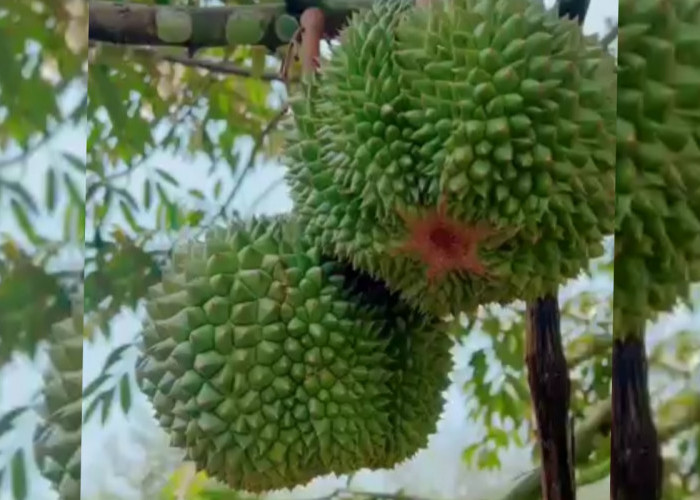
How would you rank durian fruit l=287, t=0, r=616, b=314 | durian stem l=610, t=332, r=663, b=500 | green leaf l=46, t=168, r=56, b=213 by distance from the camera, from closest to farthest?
durian fruit l=287, t=0, r=616, b=314 < durian stem l=610, t=332, r=663, b=500 < green leaf l=46, t=168, r=56, b=213

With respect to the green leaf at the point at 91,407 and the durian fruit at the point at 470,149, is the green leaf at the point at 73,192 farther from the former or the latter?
the durian fruit at the point at 470,149

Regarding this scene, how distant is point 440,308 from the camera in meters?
1.16

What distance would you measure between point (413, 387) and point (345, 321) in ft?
0.33

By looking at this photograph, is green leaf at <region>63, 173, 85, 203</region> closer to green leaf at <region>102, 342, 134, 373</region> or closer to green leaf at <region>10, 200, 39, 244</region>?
green leaf at <region>10, 200, 39, 244</region>

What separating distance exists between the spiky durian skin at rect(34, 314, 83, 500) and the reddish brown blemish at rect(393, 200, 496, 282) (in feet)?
1.37

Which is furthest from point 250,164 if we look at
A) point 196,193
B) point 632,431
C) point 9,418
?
point 632,431

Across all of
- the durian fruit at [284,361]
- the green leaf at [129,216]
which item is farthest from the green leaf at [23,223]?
the durian fruit at [284,361]

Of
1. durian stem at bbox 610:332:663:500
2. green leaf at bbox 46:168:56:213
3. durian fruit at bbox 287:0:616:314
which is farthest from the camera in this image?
green leaf at bbox 46:168:56:213

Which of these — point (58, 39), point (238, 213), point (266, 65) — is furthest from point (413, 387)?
point (58, 39)

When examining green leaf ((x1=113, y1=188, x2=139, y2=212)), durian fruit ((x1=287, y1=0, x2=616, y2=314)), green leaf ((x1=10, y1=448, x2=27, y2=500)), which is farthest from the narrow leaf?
durian fruit ((x1=287, y1=0, x2=616, y2=314))

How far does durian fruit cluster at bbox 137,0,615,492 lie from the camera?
1074 millimetres

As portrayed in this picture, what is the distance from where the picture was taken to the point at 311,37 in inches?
49.2

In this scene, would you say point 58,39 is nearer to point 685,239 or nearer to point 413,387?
point 413,387

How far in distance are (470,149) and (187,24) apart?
16.1 inches
